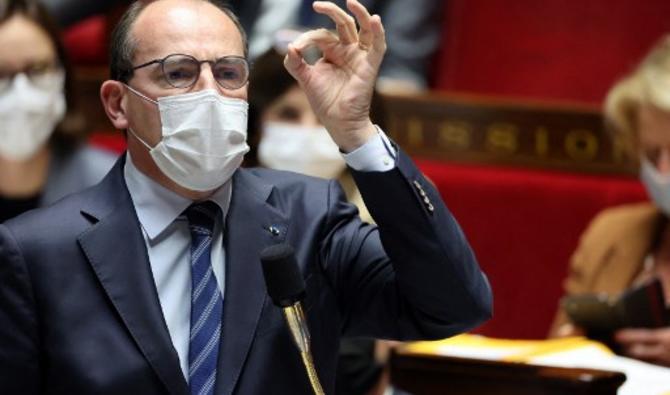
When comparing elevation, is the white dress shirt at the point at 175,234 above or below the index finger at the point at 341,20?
below

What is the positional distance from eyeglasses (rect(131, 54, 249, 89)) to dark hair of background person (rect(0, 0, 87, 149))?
3.45 feet

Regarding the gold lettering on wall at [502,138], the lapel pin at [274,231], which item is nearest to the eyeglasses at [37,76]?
the gold lettering on wall at [502,138]

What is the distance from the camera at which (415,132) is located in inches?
97.9

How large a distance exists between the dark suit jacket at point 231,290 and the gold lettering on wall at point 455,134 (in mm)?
1213

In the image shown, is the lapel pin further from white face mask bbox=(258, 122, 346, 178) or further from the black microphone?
white face mask bbox=(258, 122, 346, 178)

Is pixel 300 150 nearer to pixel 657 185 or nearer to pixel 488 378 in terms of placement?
pixel 657 185

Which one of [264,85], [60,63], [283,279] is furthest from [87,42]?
[283,279]

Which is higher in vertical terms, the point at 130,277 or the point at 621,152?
the point at 130,277

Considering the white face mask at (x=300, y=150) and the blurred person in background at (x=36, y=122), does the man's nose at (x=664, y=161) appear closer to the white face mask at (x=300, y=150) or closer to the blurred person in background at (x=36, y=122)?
the white face mask at (x=300, y=150)

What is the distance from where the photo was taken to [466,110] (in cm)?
246

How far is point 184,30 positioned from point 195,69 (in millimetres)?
35

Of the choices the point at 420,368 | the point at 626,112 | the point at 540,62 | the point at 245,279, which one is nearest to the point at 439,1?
the point at 540,62

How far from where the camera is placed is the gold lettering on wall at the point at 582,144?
2463 mm

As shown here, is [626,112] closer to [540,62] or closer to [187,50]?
[540,62]
